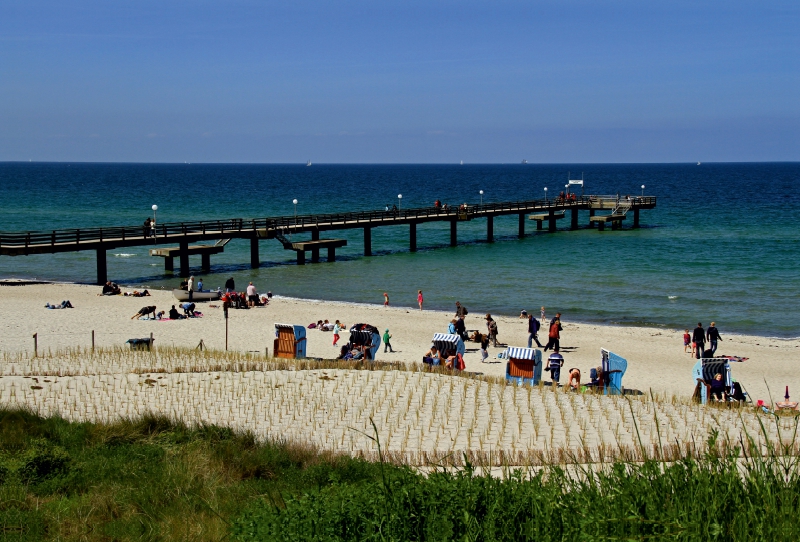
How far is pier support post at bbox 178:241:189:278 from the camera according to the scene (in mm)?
41344

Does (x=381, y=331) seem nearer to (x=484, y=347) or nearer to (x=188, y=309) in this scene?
(x=484, y=347)

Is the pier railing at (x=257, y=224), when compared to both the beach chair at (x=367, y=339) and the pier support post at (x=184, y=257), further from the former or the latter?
the beach chair at (x=367, y=339)

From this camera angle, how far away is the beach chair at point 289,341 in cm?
2148

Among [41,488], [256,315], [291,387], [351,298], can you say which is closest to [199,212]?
[351,298]

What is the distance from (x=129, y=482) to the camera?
33.9ft

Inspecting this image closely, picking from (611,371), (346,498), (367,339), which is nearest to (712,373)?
(611,371)

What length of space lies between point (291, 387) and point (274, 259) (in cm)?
3383

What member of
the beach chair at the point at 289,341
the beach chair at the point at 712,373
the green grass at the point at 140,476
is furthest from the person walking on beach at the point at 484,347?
the green grass at the point at 140,476

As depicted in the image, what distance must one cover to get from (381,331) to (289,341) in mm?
6494

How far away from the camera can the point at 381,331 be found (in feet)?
90.8

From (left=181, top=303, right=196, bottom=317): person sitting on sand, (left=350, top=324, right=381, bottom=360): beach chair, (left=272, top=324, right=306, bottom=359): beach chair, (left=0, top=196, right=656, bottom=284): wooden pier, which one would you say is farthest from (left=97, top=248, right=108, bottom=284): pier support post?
(left=350, top=324, right=381, bottom=360): beach chair

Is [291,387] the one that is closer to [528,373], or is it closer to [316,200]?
[528,373]

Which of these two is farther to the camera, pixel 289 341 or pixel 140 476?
pixel 289 341

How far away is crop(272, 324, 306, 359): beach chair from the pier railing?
1779cm
